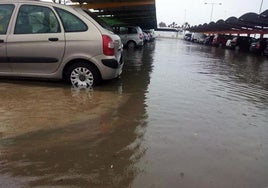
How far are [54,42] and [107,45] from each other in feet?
3.49

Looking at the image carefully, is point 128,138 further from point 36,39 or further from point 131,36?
point 131,36

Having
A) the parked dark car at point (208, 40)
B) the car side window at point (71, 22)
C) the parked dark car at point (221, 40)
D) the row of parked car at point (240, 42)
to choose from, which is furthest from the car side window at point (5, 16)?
the parked dark car at point (208, 40)

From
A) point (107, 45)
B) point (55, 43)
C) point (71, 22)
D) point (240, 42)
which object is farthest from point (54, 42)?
point (240, 42)

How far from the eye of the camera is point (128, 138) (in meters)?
4.86

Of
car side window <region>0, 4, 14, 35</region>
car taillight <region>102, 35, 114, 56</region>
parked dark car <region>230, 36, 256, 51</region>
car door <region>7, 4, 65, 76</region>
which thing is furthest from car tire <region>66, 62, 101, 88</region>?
parked dark car <region>230, 36, 256, 51</region>

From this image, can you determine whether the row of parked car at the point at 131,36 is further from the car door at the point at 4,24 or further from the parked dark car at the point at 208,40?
the parked dark car at the point at 208,40

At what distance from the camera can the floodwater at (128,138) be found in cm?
373

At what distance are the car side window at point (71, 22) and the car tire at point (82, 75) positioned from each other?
0.71 meters

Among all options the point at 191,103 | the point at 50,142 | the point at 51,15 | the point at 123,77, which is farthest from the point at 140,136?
the point at 123,77

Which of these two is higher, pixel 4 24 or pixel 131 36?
pixel 4 24

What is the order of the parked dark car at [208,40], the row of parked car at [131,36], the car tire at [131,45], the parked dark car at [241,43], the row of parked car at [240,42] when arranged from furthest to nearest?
the parked dark car at [208,40]
the parked dark car at [241,43]
the row of parked car at [240,42]
the car tire at [131,45]
the row of parked car at [131,36]

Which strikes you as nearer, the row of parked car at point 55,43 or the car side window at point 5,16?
the row of parked car at point 55,43

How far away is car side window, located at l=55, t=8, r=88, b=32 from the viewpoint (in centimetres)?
753

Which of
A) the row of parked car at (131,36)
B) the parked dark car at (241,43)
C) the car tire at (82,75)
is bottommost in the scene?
the parked dark car at (241,43)
